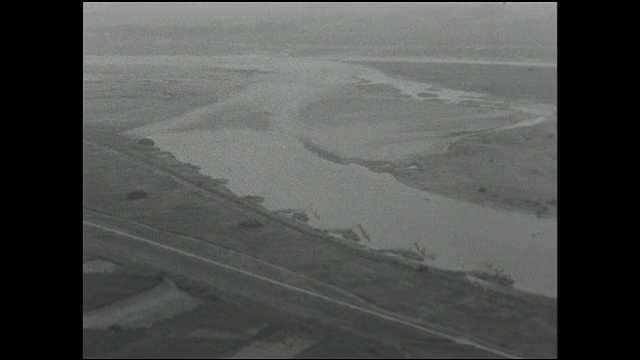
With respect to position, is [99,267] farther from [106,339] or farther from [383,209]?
[383,209]

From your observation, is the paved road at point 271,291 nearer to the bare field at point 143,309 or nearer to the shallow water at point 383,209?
the bare field at point 143,309

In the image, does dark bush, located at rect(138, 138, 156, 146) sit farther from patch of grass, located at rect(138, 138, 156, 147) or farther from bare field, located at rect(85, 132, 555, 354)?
bare field, located at rect(85, 132, 555, 354)

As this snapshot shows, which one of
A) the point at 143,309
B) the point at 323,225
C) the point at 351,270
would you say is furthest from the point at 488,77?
the point at 143,309

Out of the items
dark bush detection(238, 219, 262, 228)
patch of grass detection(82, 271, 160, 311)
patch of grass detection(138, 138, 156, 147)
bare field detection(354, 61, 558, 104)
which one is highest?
bare field detection(354, 61, 558, 104)

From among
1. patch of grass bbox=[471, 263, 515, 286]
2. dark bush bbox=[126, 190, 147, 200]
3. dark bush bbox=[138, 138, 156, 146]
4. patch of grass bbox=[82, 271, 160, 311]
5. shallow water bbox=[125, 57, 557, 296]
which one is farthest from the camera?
dark bush bbox=[138, 138, 156, 146]

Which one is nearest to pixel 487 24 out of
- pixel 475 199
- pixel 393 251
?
pixel 475 199

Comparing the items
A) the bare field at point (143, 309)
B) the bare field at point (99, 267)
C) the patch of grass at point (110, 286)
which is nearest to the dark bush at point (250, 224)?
the bare field at point (99, 267)

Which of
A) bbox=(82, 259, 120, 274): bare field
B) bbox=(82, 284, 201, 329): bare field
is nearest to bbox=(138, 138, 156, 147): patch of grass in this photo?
bbox=(82, 259, 120, 274): bare field
